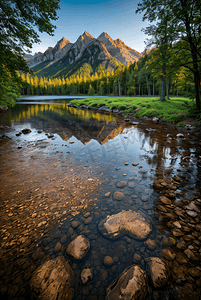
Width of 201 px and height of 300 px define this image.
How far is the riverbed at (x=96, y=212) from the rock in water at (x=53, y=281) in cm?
10

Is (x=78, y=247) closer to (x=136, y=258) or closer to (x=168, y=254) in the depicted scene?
(x=136, y=258)

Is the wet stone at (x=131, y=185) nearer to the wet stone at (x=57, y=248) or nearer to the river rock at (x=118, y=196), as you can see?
the river rock at (x=118, y=196)

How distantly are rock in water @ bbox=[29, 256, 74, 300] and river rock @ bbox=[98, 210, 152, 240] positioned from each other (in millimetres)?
976

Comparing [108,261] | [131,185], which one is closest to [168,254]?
[108,261]

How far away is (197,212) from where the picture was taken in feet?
10.2

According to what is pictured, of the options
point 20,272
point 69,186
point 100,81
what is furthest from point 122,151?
point 100,81

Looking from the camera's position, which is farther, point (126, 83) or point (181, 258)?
point (126, 83)

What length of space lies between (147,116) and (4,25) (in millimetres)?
16757

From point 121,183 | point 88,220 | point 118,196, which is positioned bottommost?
point 88,220

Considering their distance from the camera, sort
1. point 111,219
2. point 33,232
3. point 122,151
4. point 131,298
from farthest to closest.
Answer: point 122,151
point 111,219
point 33,232
point 131,298

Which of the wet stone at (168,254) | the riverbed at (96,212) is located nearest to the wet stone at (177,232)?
the riverbed at (96,212)

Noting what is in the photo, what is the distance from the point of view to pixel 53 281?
6.12ft

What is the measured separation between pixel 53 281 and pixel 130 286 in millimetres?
1169

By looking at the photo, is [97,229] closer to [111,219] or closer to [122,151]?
[111,219]
